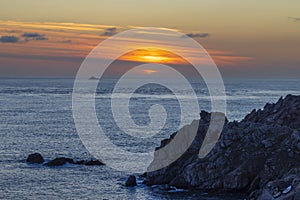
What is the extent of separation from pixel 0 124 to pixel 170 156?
78406 mm

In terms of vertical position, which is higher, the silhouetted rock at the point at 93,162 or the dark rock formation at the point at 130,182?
the silhouetted rock at the point at 93,162

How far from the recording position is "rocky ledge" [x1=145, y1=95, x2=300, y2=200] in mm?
66125

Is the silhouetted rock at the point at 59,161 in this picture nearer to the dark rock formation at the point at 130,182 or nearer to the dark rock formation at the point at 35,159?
the dark rock formation at the point at 35,159

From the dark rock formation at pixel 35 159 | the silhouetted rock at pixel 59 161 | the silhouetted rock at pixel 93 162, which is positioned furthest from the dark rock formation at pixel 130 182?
the dark rock formation at pixel 35 159

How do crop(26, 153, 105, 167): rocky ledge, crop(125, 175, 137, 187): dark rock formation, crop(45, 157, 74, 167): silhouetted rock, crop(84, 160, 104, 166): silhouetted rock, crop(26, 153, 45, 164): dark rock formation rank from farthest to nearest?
1. crop(26, 153, 45, 164): dark rock formation
2. crop(84, 160, 104, 166): silhouetted rock
3. crop(26, 153, 105, 167): rocky ledge
4. crop(45, 157, 74, 167): silhouetted rock
5. crop(125, 175, 137, 187): dark rock formation

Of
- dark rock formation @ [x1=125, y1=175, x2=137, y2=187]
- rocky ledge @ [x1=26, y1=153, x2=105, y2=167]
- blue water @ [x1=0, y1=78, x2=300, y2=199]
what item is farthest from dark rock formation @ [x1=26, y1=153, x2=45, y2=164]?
dark rock formation @ [x1=125, y1=175, x2=137, y2=187]

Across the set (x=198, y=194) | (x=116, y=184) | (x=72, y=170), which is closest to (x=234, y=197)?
(x=198, y=194)

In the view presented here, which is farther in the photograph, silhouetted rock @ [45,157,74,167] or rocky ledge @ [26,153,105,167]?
rocky ledge @ [26,153,105,167]

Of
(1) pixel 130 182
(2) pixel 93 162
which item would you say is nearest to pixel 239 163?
(1) pixel 130 182

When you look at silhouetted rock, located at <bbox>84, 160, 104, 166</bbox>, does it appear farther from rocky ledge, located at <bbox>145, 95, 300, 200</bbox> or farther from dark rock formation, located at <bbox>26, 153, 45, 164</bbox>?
rocky ledge, located at <bbox>145, 95, 300, 200</bbox>

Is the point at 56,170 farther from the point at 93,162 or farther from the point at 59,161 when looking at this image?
the point at 93,162

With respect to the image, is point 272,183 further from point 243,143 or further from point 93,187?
point 93,187

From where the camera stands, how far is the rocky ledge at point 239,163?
6612 centimetres

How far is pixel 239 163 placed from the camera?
68438 millimetres
